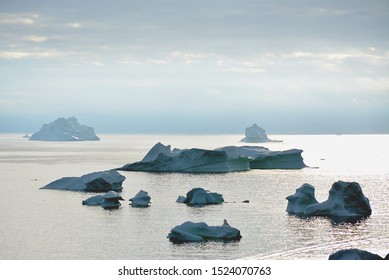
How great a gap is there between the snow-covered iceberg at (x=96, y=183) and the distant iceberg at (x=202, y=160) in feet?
57.5

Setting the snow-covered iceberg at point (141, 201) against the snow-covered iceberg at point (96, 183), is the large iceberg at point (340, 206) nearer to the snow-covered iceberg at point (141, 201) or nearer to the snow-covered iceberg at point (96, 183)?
the snow-covered iceberg at point (141, 201)

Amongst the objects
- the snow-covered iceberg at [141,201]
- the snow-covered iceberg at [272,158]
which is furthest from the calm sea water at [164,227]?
the snow-covered iceberg at [272,158]

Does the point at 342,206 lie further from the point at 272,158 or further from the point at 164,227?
the point at 272,158

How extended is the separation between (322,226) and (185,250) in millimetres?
9860

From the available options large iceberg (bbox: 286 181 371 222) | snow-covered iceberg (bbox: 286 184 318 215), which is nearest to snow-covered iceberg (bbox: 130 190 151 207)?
snow-covered iceberg (bbox: 286 184 318 215)

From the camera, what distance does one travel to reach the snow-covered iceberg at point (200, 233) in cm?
2812

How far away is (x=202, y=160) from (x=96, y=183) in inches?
876

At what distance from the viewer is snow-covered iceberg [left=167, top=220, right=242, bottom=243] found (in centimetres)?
2812
